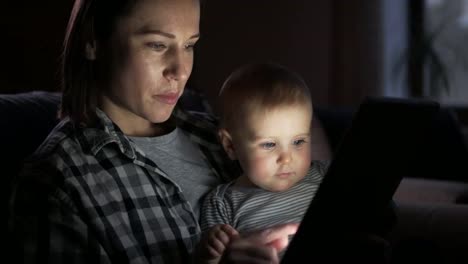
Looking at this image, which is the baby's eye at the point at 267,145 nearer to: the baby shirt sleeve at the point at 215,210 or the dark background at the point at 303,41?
the baby shirt sleeve at the point at 215,210

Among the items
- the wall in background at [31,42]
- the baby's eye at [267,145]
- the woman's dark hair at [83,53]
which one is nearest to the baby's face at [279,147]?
the baby's eye at [267,145]

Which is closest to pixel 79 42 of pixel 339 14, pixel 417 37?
pixel 339 14

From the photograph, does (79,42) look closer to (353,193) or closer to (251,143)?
(251,143)

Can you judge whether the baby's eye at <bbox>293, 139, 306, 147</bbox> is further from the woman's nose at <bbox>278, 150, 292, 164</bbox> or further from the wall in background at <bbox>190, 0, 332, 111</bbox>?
the wall in background at <bbox>190, 0, 332, 111</bbox>

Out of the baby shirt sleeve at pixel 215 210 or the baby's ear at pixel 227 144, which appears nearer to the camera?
the baby shirt sleeve at pixel 215 210

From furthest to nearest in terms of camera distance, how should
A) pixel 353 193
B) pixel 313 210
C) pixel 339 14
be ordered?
1. pixel 339 14
2. pixel 353 193
3. pixel 313 210

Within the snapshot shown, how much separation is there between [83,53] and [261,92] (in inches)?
14.4

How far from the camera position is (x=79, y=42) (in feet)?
5.08

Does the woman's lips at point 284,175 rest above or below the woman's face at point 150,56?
below

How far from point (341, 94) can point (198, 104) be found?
97.0 inches

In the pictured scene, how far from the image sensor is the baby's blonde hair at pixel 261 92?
1.53 m

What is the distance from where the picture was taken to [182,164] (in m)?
1.64

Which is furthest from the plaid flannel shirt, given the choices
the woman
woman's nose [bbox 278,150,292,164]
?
woman's nose [bbox 278,150,292,164]

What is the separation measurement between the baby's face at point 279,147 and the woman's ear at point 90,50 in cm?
34
